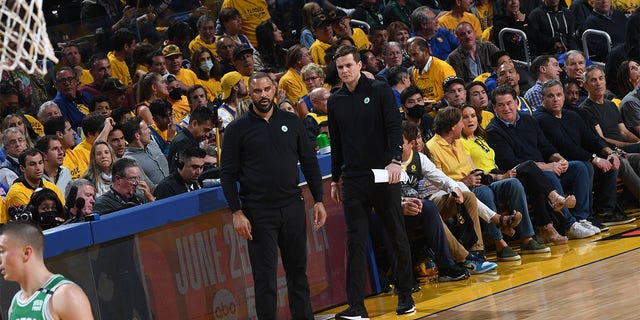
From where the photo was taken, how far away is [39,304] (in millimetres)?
5656

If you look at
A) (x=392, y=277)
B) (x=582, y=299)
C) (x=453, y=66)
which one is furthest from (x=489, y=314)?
(x=453, y=66)

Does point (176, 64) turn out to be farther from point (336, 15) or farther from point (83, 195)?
point (83, 195)

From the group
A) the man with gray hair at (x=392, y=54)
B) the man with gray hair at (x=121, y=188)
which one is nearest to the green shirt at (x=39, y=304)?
the man with gray hair at (x=121, y=188)

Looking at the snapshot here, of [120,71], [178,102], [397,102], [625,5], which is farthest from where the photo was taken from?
[625,5]

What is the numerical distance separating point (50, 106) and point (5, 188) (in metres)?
1.92

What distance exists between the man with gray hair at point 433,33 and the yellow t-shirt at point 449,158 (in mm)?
4826

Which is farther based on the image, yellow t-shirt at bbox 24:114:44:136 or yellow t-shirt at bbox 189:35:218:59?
yellow t-shirt at bbox 189:35:218:59

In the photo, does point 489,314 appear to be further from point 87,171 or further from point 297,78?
point 297,78

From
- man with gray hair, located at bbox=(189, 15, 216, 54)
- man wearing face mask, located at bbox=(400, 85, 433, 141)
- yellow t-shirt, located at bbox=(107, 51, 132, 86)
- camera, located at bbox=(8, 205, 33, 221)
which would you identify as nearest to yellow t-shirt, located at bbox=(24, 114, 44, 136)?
yellow t-shirt, located at bbox=(107, 51, 132, 86)

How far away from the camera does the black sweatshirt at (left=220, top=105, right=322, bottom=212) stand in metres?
8.48

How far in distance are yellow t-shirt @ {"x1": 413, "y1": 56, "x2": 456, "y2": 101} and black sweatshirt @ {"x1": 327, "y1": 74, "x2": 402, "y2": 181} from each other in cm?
488

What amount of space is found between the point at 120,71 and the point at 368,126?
6.40m

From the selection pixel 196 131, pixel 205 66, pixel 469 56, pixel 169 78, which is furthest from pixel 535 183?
pixel 205 66

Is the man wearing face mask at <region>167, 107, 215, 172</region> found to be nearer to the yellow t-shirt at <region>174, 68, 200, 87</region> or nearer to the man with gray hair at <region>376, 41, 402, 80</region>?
the yellow t-shirt at <region>174, 68, 200, 87</region>
